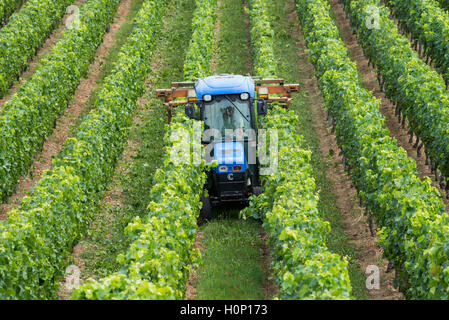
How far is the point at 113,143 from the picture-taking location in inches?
762

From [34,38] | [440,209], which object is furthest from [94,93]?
[440,209]

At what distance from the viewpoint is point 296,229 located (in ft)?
42.3

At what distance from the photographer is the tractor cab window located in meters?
16.4

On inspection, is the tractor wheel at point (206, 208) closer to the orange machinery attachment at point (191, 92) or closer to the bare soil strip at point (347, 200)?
the bare soil strip at point (347, 200)

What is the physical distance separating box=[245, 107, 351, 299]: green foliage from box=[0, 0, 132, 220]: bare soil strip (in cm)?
553

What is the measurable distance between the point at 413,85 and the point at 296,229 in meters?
9.20

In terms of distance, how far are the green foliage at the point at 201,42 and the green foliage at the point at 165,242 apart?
198 inches

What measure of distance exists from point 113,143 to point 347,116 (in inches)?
249

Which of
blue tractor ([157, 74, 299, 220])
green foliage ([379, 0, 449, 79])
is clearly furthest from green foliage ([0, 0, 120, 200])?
green foliage ([379, 0, 449, 79])

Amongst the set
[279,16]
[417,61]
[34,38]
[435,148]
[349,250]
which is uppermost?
[279,16]

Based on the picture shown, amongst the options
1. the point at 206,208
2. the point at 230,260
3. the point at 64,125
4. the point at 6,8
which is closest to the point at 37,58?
the point at 6,8

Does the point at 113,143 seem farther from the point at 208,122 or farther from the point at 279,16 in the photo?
Answer: the point at 279,16

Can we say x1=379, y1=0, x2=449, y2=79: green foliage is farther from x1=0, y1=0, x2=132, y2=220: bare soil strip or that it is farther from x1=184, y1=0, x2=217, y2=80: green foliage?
x1=0, y1=0, x2=132, y2=220: bare soil strip

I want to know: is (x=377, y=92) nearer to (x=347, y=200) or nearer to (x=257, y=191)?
(x=347, y=200)
